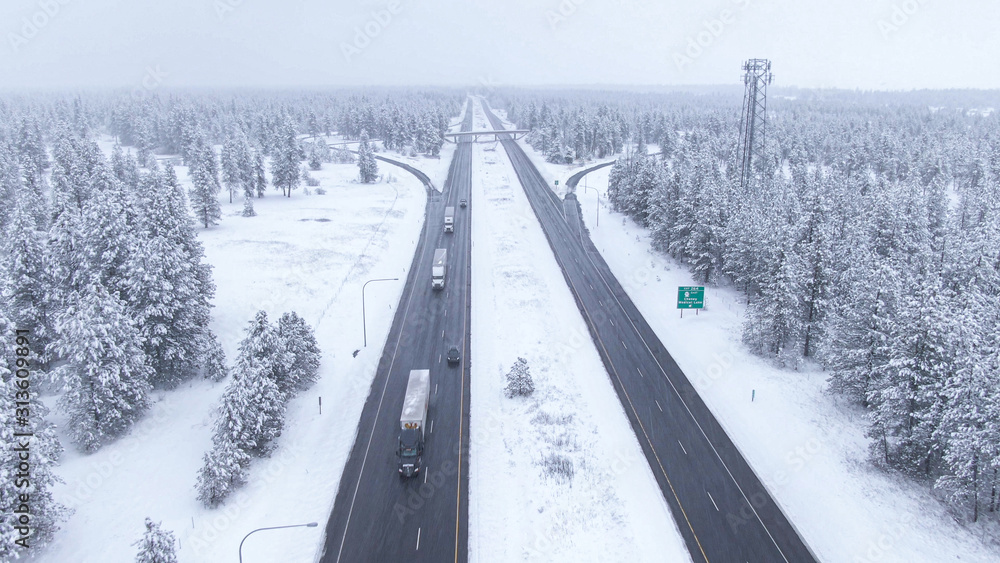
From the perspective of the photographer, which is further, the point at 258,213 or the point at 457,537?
the point at 258,213

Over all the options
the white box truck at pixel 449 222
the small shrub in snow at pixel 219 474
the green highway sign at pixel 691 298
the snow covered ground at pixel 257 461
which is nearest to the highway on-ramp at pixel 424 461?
the snow covered ground at pixel 257 461

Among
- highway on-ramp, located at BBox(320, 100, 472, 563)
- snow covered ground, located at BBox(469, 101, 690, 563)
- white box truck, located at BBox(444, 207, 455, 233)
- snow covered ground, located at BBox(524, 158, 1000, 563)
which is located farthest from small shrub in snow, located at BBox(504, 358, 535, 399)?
white box truck, located at BBox(444, 207, 455, 233)

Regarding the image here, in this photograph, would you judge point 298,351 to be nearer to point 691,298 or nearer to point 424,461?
point 424,461

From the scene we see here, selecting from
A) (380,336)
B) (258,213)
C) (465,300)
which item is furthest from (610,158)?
(380,336)

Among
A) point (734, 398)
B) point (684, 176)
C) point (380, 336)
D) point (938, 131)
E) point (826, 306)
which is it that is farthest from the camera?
point (938, 131)

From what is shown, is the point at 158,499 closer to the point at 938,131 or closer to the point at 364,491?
the point at 364,491

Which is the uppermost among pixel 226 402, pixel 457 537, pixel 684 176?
pixel 684 176
